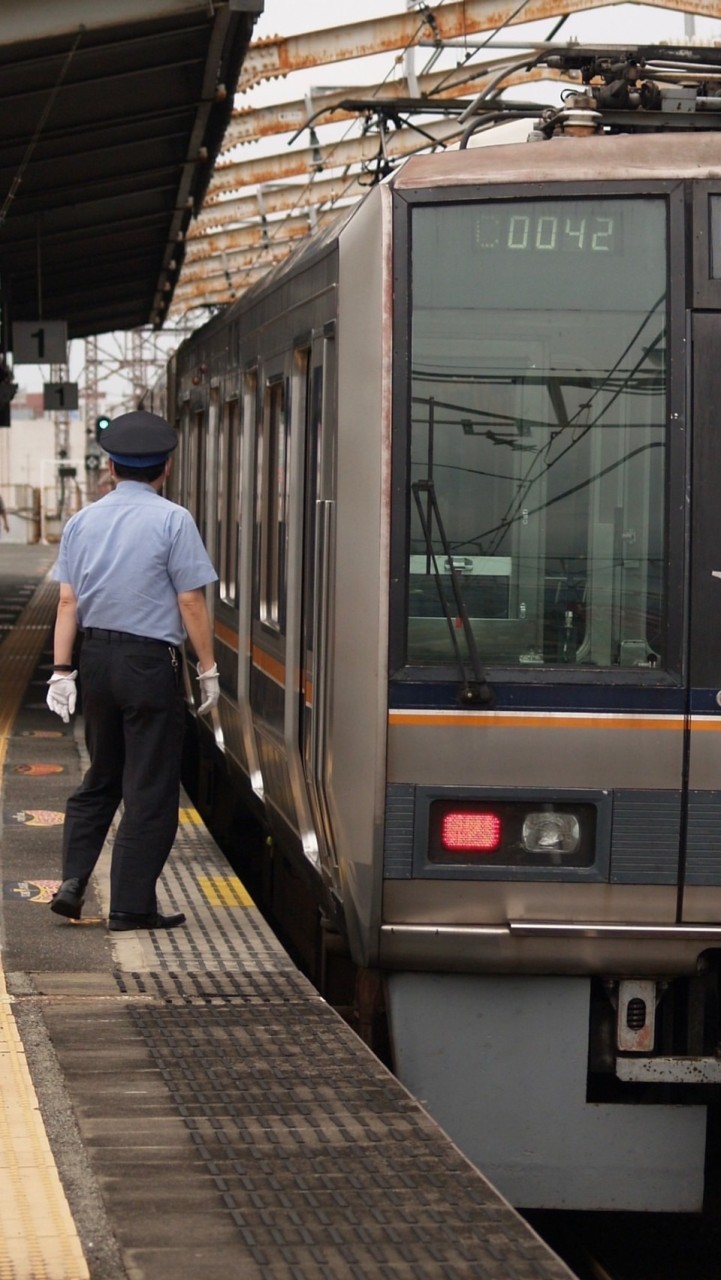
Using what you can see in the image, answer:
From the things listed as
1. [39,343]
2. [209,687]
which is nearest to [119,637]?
[209,687]

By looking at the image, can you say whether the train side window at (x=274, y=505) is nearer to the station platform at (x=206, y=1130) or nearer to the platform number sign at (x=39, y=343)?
the station platform at (x=206, y=1130)

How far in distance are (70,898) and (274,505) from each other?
5.77ft

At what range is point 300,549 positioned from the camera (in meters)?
6.69

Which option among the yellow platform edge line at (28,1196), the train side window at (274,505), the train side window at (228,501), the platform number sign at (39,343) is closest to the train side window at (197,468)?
the train side window at (228,501)

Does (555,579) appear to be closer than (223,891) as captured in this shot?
Yes

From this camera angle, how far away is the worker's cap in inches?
250

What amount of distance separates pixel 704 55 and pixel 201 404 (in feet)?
16.6

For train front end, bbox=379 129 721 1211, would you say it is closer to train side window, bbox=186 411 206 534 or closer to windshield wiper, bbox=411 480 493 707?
windshield wiper, bbox=411 480 493 707

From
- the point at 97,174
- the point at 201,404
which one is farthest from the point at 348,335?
the point at 97,174

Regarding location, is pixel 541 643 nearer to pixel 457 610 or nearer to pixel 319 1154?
pixel 457 610

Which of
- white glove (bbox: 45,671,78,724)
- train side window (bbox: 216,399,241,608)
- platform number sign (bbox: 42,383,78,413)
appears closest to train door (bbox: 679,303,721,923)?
white glove (bbox: 45,671,78,724)

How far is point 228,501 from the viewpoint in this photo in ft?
31.2

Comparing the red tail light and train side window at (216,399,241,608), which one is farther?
train side window at (216,399,241,608)

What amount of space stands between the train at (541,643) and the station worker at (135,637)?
3.86 feet
